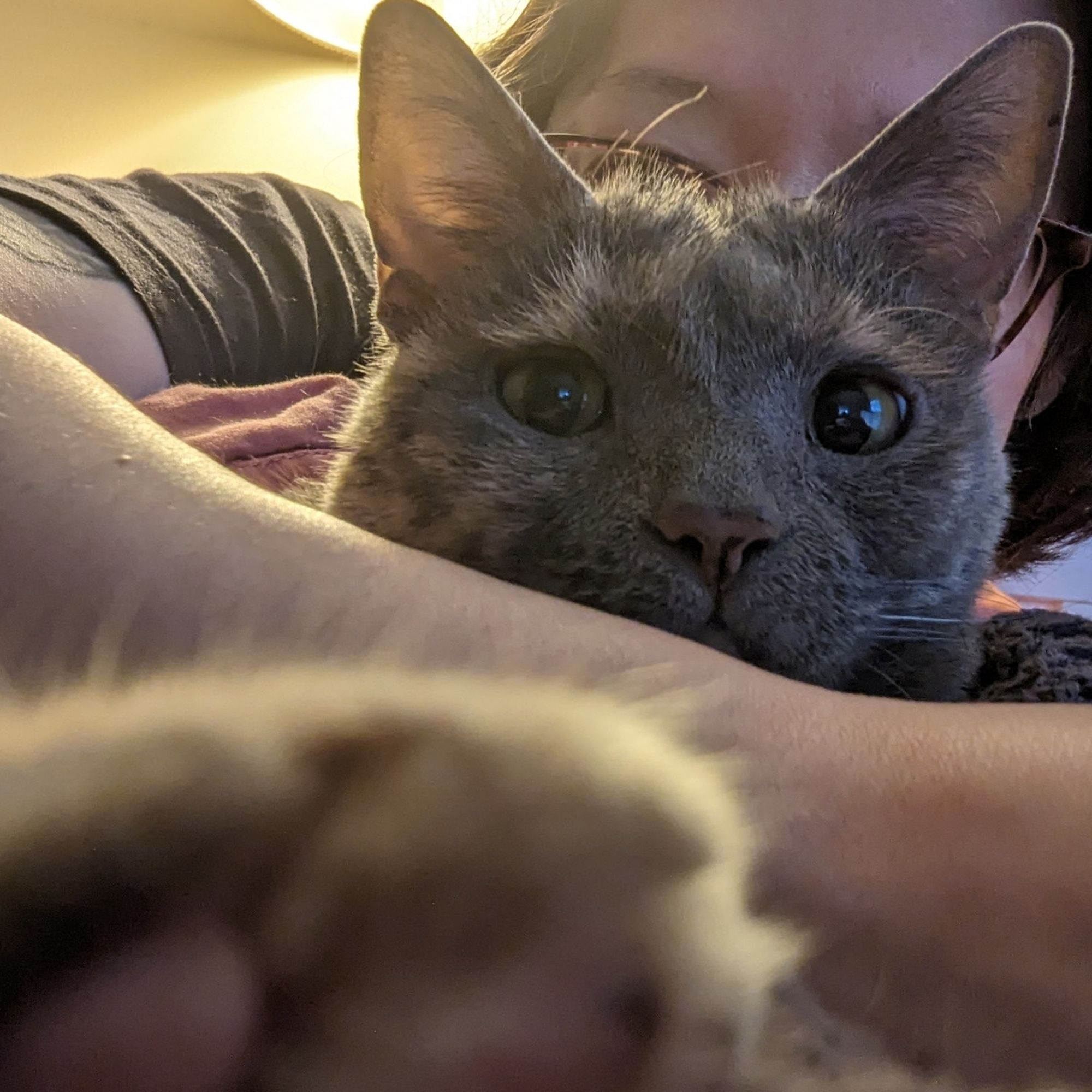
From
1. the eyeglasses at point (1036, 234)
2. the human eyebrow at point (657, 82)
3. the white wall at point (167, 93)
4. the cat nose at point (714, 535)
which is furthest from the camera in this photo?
the white wall at point (167, 93)

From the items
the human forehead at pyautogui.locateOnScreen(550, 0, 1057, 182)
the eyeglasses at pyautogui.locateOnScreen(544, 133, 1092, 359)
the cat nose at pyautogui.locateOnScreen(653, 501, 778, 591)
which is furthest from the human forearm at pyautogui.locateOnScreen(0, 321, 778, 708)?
the human forehead at pyautogui.locateOnScreen(550, 0, 1057, 182)

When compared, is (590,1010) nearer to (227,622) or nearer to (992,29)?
(227,622)

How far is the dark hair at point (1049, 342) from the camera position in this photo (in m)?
1.15

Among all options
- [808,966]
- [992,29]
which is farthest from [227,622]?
[992,29]

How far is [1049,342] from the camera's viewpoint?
3.86 feet

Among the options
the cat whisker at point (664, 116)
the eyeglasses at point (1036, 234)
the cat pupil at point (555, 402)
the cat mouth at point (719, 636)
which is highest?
the cat whisker at point (664, 116)

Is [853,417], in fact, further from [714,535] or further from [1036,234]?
[1036,234]

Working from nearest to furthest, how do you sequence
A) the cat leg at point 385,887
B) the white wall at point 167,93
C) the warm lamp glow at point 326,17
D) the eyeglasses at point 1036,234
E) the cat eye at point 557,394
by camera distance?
the cat leg at point 385,887, the cat eye at point 557,394, the eyeglasses at point 1036,234, the warm lamp glow at point 326,17, the white wall at point 167,93

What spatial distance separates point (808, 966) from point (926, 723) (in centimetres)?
11

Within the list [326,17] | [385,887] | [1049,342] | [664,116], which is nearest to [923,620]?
[385,887]

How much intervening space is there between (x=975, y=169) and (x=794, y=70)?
1.18ft

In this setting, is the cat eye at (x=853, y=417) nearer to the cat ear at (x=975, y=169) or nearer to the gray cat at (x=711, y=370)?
the gray cat at (x=711, y=370)

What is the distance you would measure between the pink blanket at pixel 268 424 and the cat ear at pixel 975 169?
353 millimetres

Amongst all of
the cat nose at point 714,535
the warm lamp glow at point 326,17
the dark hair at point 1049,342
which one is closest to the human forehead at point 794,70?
the dark hair at point 1049,342
